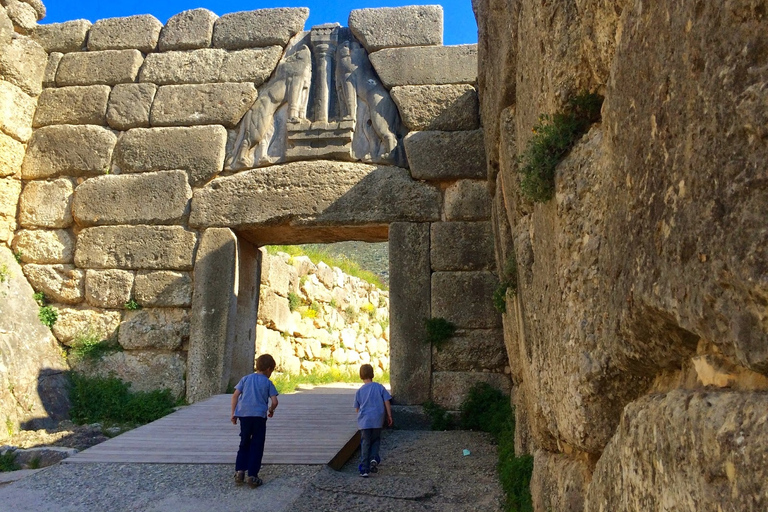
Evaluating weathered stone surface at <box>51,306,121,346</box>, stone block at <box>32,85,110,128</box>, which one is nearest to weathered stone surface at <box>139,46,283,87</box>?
stone block at <box>32,85,110,128</box>

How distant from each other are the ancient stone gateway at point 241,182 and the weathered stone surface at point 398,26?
0.7 inches

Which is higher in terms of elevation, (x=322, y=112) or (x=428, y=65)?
(x=428, y=65)

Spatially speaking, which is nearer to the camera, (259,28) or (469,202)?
(469,202)

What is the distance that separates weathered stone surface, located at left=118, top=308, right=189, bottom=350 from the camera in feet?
23.7

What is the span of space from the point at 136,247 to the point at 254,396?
367 cm

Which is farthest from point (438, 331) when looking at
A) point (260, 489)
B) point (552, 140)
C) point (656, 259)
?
point (656, 259)

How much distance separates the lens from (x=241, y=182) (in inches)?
290

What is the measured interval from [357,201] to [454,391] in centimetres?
218

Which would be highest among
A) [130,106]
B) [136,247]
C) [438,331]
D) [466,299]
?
[130,106]

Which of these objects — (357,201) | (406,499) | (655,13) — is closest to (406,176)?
(357,201)

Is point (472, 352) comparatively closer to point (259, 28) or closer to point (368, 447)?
point (368, 447)

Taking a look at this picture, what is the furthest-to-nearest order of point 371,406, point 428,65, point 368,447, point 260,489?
point 428,65 → point 371,406 → point 368,447 → point 260,489

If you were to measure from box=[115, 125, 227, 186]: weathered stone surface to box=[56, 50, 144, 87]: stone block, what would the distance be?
755 mm

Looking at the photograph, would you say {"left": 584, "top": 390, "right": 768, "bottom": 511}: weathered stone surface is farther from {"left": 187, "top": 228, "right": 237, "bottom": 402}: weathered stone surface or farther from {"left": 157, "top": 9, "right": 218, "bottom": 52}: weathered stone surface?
{"left": 157, "top": 9, "right": 218, "bottom": 52}: weathered stone surface
